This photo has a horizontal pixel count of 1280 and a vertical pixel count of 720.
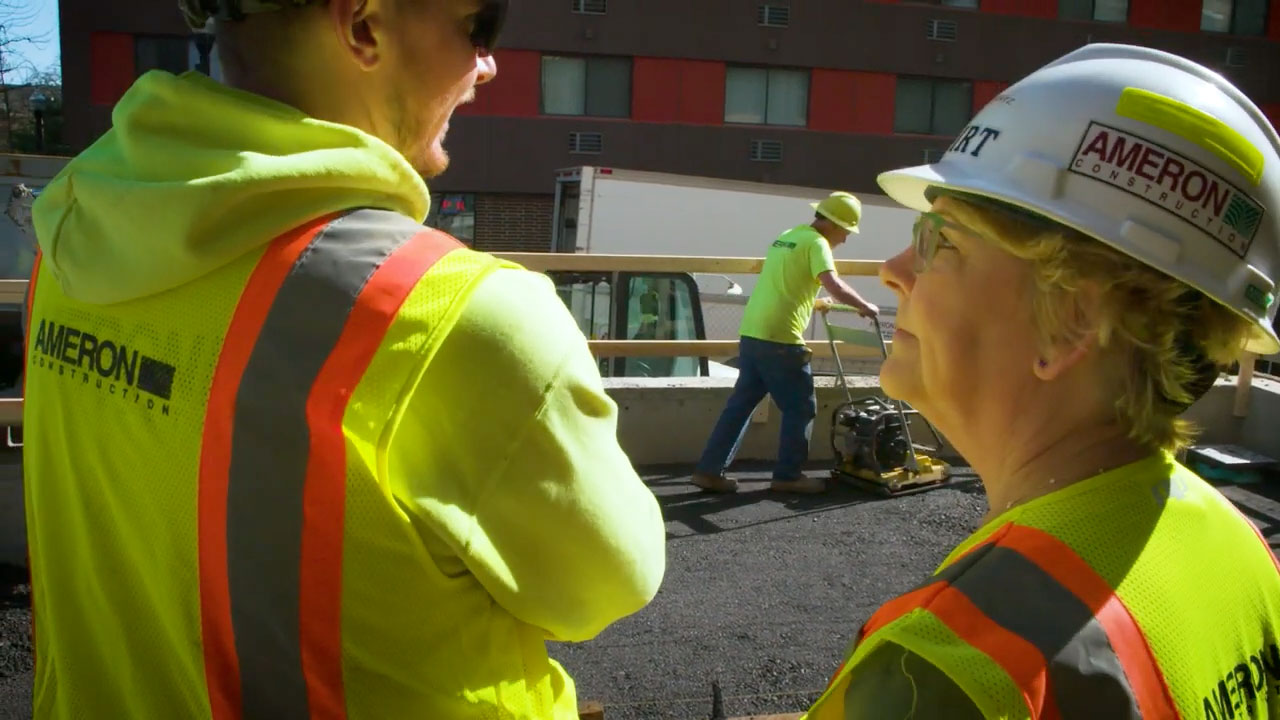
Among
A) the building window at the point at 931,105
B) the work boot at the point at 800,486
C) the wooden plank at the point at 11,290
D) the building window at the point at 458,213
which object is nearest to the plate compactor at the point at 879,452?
the work boot at the point at 800,486

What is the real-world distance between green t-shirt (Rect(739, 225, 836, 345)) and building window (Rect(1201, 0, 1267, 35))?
28.1 m

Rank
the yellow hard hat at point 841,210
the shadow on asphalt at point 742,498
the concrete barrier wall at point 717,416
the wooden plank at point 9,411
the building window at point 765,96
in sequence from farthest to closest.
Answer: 1. the building window at point 765,96
2. the concrete barrier wall at point 717,416
3. the yellow hard hat at point 841,210
4. the shadow on asphalt at point 742,498
5. the wooden plank at point 9,411

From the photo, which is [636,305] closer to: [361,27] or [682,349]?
[682,349]

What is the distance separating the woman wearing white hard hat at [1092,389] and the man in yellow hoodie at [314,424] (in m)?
0.44

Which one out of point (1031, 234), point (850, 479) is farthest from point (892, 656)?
point (850, 479)

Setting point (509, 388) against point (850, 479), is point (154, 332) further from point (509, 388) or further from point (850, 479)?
point (850, 479)

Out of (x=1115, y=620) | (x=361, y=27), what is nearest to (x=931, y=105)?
(x=361, y=27)

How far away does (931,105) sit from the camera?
29.2 m

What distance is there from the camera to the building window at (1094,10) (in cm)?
2942

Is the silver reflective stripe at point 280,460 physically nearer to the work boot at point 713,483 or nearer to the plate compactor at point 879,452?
the work boot at point 713,483

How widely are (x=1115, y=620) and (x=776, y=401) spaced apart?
6.83m

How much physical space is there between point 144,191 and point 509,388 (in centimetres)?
54

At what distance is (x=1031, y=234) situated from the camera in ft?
5.12

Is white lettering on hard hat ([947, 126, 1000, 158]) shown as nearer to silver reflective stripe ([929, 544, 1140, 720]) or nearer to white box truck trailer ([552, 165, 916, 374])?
silver reflective stripe ([929, 544, 1140, 720])
